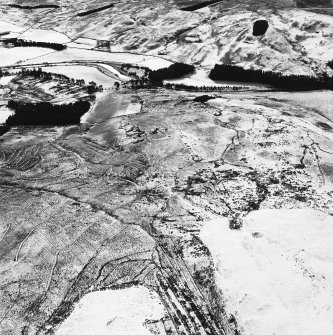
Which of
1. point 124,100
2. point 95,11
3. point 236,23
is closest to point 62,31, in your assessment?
point 95,11

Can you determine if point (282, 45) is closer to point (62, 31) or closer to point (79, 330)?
point (62, 31)

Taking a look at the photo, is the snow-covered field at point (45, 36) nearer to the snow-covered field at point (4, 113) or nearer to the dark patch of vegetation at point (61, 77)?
the dark patch of vegetation at point (61, 77)

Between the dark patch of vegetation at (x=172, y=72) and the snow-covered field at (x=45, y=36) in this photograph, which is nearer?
the dark patch of vegetation at (x=172, y=72)

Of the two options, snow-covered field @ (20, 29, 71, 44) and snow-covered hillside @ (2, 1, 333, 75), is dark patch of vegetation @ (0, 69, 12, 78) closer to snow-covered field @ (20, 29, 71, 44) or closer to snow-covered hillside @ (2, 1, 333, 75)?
snow-covered field @ (20, 29, 71, 44)

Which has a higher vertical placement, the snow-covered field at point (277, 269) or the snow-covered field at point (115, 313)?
the snow-covered field at point (277, 269)

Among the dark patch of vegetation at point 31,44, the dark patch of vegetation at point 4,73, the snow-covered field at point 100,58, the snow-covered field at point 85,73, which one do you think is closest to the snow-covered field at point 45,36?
the dark patch of vegetation at point 31,44

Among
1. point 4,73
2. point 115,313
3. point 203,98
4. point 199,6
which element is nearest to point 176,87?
point 203,98
